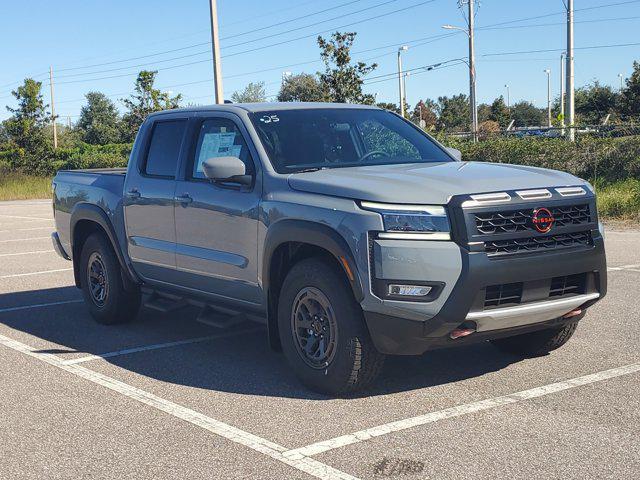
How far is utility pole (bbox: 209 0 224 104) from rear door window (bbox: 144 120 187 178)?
16.5 metres

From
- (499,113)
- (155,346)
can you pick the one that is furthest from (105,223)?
(499,113)

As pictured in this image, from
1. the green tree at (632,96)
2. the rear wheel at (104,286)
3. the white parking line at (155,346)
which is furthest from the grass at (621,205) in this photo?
the green tree at (632,96)

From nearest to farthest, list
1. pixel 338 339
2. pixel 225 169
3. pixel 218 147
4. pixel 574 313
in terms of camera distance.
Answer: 1. pixel 338 339
2. pixel 574 313
3. pixel 225 169
4. pixel 218 147

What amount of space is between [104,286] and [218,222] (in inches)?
89.3

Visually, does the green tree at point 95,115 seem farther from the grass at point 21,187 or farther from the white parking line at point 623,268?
the white parking line at point 623,268

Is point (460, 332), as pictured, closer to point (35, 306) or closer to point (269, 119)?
point (269, 119)

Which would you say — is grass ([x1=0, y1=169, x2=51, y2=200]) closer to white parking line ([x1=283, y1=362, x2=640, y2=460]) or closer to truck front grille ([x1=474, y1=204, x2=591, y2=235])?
white parking line ([x1=283, y1=362, x2=640, y2=460])

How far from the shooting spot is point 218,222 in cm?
655

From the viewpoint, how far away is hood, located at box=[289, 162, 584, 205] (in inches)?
209

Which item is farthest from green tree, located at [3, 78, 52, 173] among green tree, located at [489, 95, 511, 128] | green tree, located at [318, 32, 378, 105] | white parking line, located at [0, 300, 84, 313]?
green tree, located at [489, 95, 511, 128]

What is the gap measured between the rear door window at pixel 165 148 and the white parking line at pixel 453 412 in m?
3.14

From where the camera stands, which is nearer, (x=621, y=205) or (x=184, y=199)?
(x=184, y=199)

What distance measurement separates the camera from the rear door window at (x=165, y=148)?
289 inches

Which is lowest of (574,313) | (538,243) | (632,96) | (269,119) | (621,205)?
(621,205)
